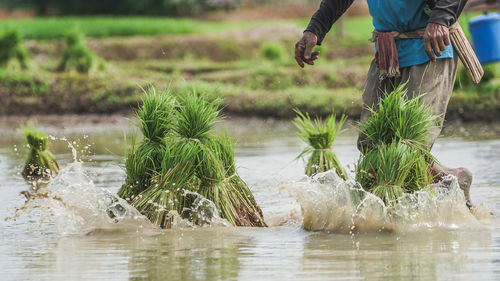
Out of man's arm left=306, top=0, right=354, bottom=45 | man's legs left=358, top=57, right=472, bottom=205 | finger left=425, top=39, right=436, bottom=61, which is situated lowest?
man's legs left=358, top=57, right=472, bottom=205

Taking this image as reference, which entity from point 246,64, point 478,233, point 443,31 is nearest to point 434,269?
point 478,233

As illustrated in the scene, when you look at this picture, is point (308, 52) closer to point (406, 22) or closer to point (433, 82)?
point (406, 22)

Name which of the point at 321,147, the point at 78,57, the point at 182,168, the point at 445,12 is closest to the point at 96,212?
the point at 182,168

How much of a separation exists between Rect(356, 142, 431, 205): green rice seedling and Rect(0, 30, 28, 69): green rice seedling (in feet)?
41.8

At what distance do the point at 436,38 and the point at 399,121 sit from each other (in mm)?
512

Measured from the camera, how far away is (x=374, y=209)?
15.7ft

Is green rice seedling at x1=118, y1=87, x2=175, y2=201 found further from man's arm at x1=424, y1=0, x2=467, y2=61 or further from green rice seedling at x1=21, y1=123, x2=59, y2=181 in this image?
green rice seedling at x1=21, y1=123, x2=59, y2=181

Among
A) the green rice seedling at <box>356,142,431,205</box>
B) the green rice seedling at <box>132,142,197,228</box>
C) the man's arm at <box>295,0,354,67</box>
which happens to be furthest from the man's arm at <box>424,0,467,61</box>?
the green rice seedling at <box>132,142,197,228</box>

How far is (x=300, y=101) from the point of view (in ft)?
43.1

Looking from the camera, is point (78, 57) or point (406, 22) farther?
point (78, 57)

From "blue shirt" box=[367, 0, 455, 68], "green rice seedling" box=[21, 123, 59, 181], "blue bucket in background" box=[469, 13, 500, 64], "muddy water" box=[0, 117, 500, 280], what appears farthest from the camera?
"blue bucket in background" box=[469, 13, 500, 64]

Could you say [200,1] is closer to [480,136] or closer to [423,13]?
[480,136]

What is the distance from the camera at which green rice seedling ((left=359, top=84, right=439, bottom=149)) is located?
4773 mm

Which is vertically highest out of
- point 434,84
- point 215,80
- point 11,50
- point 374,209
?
point 434,84
